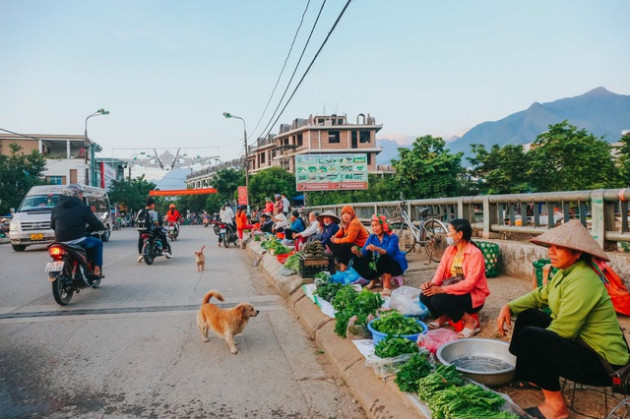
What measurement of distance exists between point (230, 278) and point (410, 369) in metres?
7.07

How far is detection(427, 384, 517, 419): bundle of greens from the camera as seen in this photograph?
2732mm

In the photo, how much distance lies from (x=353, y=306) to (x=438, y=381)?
221cm

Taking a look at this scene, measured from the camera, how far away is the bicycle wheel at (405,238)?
36.9 ft

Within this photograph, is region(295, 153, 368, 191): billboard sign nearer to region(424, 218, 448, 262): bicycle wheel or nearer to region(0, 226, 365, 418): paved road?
region(424, 218, 448, 262): bicycle wheel

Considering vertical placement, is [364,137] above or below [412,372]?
above

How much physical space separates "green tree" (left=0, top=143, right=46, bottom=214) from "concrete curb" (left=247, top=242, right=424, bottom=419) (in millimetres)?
30882

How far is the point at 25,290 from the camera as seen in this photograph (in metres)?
8.48

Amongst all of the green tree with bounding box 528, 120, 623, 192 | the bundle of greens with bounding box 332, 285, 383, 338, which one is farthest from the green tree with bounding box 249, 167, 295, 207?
the bundle of greens with bounding box 332, 285, 383, 338

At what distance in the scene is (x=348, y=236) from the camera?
7.88 meters

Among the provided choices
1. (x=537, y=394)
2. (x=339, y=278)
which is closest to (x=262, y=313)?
(x=339, y=278)

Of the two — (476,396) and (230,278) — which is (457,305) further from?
(230,278)

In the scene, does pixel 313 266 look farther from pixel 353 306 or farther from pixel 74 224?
pixel 74 224

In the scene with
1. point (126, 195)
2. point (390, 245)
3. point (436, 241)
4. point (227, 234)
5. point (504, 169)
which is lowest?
point (227, 234)

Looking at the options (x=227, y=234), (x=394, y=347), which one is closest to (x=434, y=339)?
(x=394, y=347)
